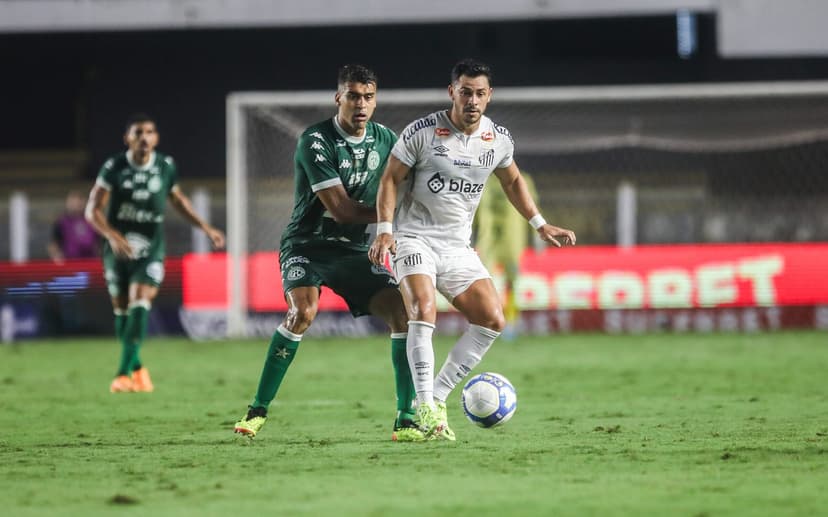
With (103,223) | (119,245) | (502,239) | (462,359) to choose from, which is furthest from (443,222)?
(502,239)

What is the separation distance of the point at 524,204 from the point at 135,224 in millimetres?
4474

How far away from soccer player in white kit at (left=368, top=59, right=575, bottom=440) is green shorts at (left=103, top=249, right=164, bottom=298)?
4.02m

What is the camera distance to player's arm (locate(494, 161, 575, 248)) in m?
7.84

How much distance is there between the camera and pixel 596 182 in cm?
1972

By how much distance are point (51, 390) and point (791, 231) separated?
11.4 m

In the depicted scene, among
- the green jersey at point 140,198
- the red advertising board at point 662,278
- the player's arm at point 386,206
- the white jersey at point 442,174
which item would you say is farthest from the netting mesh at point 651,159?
the player's arm at point 386,206

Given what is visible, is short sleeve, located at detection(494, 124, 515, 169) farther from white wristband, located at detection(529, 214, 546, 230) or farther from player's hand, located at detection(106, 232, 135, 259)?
player's hand, located at detection(106, 232, 135, 259)

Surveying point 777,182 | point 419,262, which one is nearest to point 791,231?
point 777,182

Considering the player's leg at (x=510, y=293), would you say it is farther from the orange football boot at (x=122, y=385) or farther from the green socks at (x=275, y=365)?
the green socks at (x=275, y=365)

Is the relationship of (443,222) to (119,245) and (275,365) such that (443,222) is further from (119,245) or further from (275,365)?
(119,245)

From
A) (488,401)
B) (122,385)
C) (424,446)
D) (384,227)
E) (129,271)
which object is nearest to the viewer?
(424,446)

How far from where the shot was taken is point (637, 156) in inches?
782

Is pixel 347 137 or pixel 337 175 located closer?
pixel 337 175

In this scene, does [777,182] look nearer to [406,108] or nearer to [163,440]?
[406,108]
